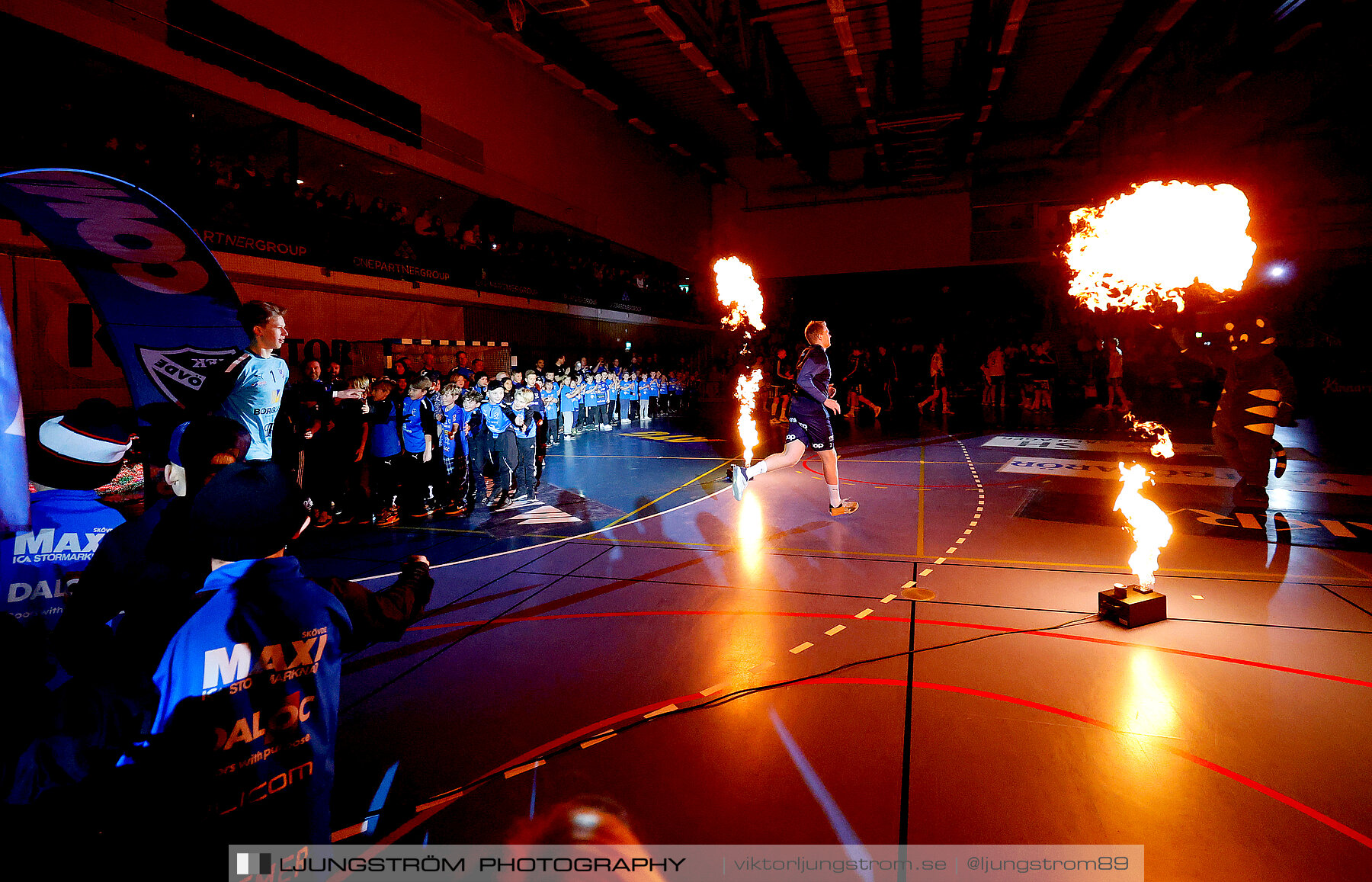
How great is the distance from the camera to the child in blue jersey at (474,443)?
9508mm

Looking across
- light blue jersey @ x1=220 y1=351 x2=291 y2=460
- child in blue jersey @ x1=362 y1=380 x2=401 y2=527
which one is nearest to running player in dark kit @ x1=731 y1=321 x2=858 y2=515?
child in blue jersey @ x1=362 y1=380 x2=401 y2=527

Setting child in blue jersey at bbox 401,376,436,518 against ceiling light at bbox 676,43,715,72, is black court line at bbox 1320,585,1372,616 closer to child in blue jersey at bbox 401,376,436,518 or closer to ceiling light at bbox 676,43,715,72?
child in blue jersey at bbox 401,376,436,518

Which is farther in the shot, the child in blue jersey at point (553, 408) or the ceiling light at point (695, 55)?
the child in blue jersey at point (553, 408)

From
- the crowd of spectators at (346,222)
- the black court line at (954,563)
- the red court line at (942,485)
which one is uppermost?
the crowd of spectators at (346,222)

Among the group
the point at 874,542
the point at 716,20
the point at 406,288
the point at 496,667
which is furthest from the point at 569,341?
the point at 496,667

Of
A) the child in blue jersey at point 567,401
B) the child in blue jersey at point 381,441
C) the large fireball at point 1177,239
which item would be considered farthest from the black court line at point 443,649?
the child in blue jersey at point 567,401

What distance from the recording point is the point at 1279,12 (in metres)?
13.0

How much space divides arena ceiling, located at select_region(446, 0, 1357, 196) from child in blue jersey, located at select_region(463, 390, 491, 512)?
24.5 feet

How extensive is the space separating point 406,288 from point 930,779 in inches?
666

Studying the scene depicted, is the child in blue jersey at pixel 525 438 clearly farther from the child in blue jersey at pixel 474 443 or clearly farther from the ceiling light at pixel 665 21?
the ceiling light at pixel 665 21

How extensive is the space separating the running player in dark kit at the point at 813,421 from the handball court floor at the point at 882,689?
2.57ft

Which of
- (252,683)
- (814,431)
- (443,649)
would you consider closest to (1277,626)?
(814,431)

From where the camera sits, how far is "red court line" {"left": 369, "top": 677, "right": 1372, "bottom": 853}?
286 centimetres

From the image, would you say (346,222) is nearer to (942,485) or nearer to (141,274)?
(141,274)
